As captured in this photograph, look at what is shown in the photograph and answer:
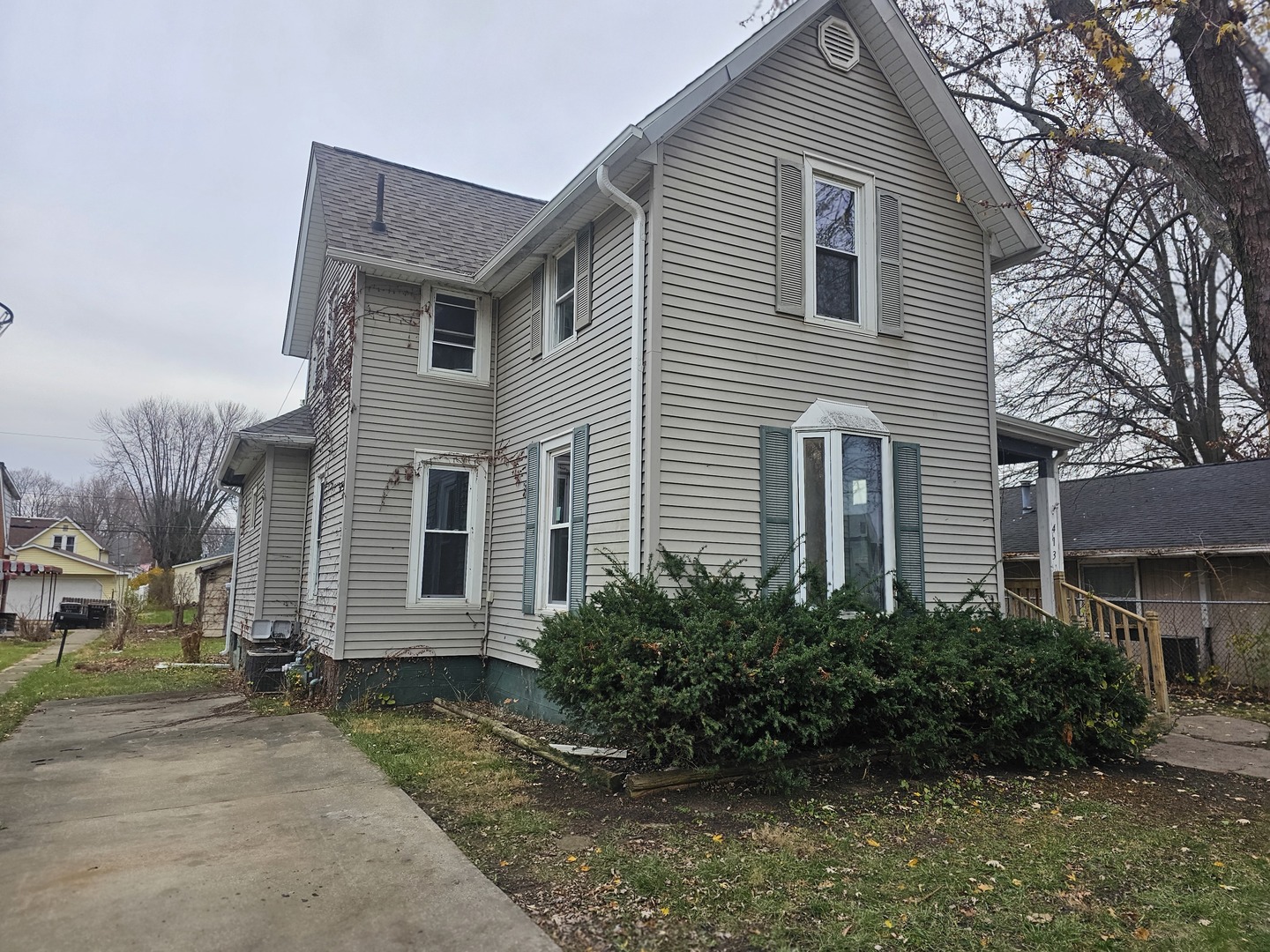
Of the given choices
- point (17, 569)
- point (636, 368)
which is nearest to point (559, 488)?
point (636, 368)

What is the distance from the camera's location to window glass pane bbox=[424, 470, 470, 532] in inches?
400

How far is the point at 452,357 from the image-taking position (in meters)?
10.6

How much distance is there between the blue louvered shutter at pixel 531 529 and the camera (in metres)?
8.95

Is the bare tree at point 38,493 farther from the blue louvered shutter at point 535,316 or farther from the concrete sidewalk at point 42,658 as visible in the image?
the blue louvered shutter at point 535,316

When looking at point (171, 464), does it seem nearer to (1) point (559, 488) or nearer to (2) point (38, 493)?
(2) point (38, 493)

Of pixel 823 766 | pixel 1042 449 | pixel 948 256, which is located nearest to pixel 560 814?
pixel 823 766

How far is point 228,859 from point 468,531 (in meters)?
5.81

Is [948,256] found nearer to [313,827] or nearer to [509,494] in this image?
[509,494]

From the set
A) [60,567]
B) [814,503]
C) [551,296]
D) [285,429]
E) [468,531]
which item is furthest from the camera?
[60,567]

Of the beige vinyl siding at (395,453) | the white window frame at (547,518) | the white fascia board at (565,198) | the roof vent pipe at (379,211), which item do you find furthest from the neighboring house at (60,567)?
the white window frame at (547,518)

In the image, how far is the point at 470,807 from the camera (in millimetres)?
5480

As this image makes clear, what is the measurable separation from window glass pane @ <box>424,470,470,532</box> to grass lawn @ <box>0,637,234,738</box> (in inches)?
186

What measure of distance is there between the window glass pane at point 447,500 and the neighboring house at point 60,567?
1183 inches

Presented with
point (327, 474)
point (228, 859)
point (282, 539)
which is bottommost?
point (228, 859)
